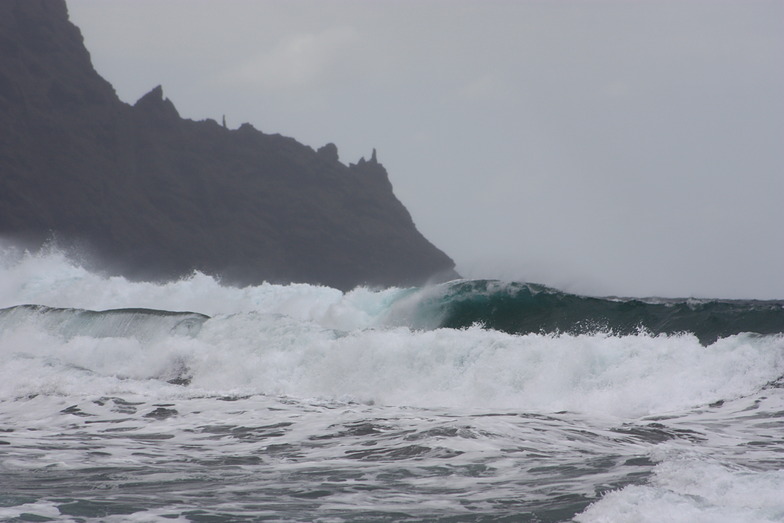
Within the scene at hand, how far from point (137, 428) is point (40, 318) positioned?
1591cm

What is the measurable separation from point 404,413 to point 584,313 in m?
10.4

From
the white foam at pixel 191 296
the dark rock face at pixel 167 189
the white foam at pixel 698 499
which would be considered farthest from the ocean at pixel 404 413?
the dark rock face at pixel 167 189

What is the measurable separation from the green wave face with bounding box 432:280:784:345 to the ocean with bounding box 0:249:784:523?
0.23 ft

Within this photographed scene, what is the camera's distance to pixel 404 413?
12.7 meters

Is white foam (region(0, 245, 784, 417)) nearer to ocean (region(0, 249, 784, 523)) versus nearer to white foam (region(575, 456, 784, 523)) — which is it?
ocean (region(0, 249, 784, 523))

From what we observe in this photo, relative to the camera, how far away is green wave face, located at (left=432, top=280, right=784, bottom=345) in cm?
1897

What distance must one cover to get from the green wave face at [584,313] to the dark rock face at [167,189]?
60405mm

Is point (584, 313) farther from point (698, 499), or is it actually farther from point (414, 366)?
point (698, 499)

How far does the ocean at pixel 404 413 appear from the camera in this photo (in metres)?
7.13

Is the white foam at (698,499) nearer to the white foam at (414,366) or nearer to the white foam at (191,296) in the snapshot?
the white foam at (414,366)

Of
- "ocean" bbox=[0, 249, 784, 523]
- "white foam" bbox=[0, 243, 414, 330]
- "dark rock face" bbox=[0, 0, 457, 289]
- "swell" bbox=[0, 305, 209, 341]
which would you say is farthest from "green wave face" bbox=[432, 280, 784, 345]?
"dark rock face" bbox=[0, 0, 457, 289]

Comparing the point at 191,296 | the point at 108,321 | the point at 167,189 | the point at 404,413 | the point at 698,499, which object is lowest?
the point at 698,499

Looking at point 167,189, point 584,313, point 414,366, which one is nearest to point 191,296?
point 584,313

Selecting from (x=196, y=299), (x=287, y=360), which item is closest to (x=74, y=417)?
(x=287, y=360)
